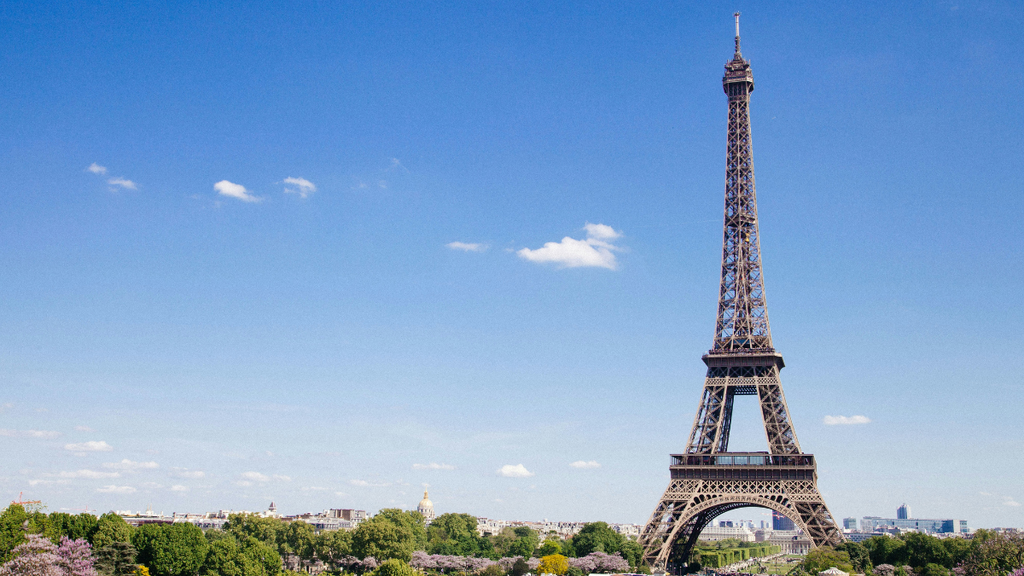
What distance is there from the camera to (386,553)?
91.5m

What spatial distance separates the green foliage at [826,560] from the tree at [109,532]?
5985 centimetres

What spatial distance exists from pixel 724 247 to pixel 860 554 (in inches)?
1295

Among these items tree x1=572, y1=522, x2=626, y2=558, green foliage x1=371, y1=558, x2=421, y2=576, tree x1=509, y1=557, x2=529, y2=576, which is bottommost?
tree x1=509, y1=557, x2=529, y2=576

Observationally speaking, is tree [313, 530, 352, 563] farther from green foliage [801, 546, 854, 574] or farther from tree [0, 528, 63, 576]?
green foliage [801, 546, 854, 574]

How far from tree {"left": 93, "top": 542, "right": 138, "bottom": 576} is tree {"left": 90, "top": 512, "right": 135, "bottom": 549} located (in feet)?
2.43

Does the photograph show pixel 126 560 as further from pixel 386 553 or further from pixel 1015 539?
pixel 1015 539

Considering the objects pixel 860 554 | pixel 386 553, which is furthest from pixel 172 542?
pixel 860 554

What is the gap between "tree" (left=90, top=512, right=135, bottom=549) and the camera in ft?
236

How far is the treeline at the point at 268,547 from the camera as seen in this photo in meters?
69.3

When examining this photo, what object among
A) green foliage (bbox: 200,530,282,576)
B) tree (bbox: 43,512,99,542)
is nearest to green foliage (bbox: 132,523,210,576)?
green foliage (bbox: 200,530,282,576)

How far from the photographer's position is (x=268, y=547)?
80062 mm

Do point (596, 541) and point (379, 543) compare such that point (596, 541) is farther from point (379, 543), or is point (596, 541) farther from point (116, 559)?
point (116, 559)

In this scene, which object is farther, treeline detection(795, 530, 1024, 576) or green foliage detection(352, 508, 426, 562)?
green foliage detection(352, 508, 426, 562)

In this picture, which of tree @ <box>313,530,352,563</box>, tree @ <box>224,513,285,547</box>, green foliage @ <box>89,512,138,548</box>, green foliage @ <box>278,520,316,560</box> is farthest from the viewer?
tree @ <box>224,513,285,547</box>
